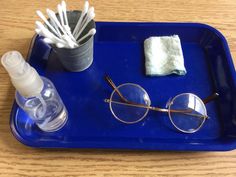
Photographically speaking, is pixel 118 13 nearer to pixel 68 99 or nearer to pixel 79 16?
pixel 79 16

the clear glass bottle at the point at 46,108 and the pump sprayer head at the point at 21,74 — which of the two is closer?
the pump sprayer head at the point at 21,74

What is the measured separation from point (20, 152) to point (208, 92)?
1.13ft

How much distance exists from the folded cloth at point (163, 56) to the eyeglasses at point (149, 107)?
0.05 metres

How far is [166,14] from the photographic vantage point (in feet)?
1.82

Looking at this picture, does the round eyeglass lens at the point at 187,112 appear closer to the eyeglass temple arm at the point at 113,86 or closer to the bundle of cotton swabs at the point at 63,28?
the eyeglass temple arm at the point at 113,86

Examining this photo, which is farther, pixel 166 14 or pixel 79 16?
pixel 166 14

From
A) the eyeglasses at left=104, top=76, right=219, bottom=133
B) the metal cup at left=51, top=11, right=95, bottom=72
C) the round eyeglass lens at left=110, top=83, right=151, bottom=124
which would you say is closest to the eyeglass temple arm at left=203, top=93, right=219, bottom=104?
the eyeglasses at left=104, top=76, right=219, bottom=133

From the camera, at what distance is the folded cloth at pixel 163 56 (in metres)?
0.48

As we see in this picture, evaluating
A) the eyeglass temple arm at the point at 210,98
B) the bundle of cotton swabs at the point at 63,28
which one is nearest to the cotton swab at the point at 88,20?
the bundle of cotton swabs at the point at 63,28

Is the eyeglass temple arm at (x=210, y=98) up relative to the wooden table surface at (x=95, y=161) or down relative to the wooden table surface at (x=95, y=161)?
up

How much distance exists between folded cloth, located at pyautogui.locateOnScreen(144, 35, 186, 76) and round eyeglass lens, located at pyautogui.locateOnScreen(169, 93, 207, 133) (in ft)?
0.19

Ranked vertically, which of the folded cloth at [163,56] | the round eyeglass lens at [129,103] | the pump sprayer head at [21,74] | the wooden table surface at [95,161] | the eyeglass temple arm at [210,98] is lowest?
the wooden table surface at [95,161]

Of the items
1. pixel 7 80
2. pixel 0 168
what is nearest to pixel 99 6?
pixel 7 80

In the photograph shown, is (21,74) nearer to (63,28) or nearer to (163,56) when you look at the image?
(63,28)
